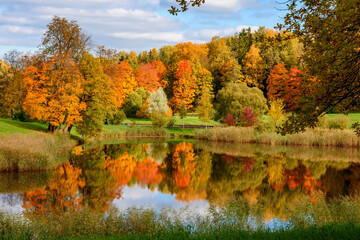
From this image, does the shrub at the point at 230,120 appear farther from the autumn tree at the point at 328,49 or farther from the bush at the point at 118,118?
the autumn tree at the point at 328,49

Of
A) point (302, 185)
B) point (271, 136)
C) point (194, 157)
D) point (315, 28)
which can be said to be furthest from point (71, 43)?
point (315, 28)

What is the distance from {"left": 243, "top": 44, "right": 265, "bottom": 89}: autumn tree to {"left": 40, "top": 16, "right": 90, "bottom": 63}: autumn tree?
41.0m

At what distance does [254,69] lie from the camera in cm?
7281

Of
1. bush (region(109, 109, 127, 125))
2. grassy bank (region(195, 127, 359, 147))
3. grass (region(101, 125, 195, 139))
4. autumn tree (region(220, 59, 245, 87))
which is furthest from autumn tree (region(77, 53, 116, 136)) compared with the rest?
autumn tree (region(220, 59, 245, 87))

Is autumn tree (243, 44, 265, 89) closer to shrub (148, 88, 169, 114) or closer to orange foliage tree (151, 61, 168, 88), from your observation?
orange foliage tree (151, 61, 168, 88)

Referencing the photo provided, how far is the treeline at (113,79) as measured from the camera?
3359cm

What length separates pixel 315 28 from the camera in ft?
28.2

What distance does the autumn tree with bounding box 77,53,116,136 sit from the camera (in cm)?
3725

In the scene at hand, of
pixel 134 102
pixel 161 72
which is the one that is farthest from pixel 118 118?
pixel 161 72

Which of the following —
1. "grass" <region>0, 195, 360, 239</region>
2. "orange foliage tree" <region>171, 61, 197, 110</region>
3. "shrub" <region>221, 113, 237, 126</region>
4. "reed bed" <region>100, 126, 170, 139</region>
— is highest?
"orange foliage tree" <region>171, 61, 197, 110</region>

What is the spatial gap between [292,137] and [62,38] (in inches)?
1045

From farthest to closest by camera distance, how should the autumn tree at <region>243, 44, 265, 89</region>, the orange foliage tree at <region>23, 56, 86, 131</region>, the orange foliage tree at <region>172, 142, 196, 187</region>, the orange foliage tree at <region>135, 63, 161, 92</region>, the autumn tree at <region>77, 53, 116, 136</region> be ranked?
the orange foliage tree at <region>135, 63, 161, 92</region>
the autumn tree at <region>243, 44, 265, 89</region>
the autumn tree at <region>77, 53, 116, 136</region>
the orange foliage tree at <region>23, 56, 86, 131</region>
the orange foliage tree at <region>172, 142, 196, 187</region>

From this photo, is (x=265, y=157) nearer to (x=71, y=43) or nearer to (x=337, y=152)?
(x=337, y=152)

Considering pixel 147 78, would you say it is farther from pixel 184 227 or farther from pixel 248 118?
pixel 184 227
